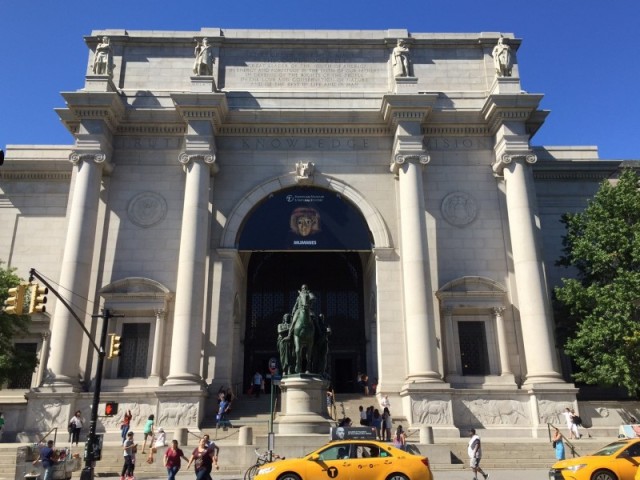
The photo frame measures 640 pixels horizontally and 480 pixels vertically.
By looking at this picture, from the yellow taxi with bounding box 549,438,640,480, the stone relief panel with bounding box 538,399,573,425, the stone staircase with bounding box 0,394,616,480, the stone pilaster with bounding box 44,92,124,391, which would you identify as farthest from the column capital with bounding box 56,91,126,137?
the yellow taxi with bounding box 549,438,640,480

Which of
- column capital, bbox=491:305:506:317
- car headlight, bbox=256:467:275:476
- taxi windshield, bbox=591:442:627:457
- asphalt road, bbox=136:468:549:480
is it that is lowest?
asphalt road, bbox=136:468:549:480


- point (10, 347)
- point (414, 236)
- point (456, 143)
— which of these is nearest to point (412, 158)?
point (456, 143)

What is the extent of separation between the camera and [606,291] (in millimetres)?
23672

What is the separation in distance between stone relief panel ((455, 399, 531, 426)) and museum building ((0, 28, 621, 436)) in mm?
86

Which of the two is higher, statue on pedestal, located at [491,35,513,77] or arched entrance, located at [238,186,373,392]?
statue on pedestal, located at [491,35,513,77]

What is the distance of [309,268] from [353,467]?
872 inches

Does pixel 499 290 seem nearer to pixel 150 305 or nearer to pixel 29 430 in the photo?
pixel 150 305

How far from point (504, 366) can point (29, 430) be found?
2089 cm

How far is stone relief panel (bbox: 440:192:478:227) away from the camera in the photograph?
2819 cm

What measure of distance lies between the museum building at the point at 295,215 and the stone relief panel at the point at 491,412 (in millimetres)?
86

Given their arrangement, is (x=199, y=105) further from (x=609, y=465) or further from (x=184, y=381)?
(x=609, y=465)

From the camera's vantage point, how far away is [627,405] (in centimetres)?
2344

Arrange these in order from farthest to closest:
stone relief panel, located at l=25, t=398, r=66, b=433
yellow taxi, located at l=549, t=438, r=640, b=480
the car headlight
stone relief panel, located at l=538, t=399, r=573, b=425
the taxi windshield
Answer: stone relief panel, located at l=538, t=399, r=573, b=425 < stone relief panel, located at l=25, t=398, r=66, b=433 < the taxi windshield < yellow taxi, located at l=549, t=438, r=640, b=480 < the car headlight

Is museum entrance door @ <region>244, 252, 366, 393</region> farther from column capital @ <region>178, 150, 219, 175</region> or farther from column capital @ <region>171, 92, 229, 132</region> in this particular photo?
column capital @ <region>171, 92, 229, 132</region>
